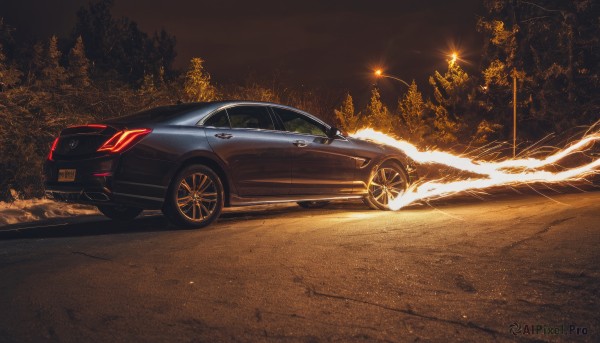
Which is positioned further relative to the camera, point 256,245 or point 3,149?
point 3,149

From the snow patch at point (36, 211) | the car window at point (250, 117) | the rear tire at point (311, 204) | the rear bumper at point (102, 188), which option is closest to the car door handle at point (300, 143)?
the car window at point (250, 117)

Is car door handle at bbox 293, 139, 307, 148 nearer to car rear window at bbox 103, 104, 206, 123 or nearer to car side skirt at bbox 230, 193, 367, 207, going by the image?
car side skirt at bbox 230, 193, 367, 207

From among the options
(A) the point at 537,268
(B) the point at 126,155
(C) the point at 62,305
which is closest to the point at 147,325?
(C) the point at 62,305

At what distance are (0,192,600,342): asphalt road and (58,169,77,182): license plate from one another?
26.9 inches

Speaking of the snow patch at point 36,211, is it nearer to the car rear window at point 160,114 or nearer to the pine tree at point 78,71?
the car rear window at point 160,114

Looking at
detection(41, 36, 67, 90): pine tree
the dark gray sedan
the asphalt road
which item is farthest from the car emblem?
detection(41, 36, 67, 90): pine tree

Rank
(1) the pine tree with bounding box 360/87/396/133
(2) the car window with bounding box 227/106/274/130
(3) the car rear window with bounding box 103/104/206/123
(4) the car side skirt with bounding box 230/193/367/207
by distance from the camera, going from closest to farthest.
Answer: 1. (3) the car rear window with bounding box 103/104/206/123
2. (4) the car side skirt with bounding box 230/193/367/207
3. (2) the car window with bounding box 227/106/274/130
4. (1) the pine tree with bounding box 360/87/396/133

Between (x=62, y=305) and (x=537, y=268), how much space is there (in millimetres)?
3977

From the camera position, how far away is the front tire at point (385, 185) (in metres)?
11.3

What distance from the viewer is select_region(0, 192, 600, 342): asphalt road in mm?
4480

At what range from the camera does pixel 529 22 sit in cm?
3803

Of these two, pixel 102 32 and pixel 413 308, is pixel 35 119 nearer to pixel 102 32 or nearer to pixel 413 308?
pixel 413 308

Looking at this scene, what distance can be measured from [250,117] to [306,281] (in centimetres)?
445

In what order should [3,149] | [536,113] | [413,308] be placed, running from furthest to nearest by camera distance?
[536,113]
[3,149]
[413,308]
